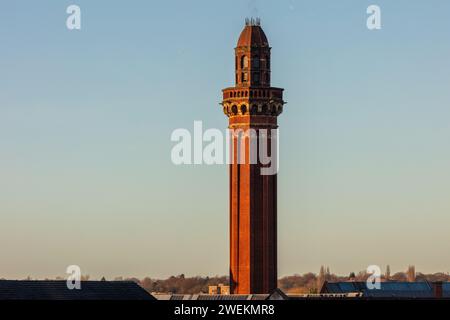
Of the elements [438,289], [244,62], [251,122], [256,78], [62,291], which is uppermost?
[244,62]

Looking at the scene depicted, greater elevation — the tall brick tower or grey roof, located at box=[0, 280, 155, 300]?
the tall brick tower

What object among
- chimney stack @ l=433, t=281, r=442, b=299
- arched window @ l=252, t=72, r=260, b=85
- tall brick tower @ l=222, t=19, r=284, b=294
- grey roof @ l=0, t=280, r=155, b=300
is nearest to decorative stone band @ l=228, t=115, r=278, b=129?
tall brick tower @ l=222, t=19, r=284, b=294

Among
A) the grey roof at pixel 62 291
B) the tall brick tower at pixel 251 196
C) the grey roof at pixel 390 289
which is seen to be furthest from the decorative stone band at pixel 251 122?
the grey roof at pixel 62 291

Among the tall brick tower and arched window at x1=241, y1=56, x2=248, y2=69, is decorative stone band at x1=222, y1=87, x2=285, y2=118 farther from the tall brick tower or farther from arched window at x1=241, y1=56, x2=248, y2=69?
arched window at x1=241, y1=56, x2=248, y2=69

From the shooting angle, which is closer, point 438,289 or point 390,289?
point 438,289

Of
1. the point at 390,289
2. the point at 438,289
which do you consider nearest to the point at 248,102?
the point at 390,289

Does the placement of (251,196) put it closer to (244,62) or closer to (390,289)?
(244,62)
